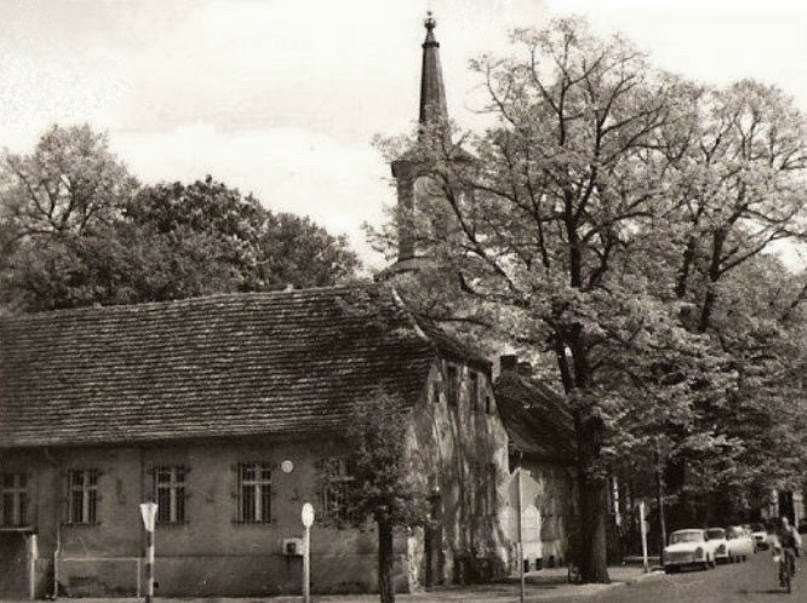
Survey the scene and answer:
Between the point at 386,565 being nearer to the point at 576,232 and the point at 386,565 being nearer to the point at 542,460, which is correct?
the point at 576,232

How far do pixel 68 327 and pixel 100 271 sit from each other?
44.5 feet

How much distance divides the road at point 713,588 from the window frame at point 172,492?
37.9ft

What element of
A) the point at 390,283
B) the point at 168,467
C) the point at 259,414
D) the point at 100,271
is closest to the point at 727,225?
the point at 390,283

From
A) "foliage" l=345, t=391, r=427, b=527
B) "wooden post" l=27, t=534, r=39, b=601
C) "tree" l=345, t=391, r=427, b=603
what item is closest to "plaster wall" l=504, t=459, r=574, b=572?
"tree" l=345, t=391, r=427, b=603

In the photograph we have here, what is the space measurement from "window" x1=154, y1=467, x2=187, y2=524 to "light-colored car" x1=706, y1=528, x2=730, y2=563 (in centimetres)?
1828

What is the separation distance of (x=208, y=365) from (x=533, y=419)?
61.4ft

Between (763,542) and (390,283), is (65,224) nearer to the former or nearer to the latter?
(390,283)

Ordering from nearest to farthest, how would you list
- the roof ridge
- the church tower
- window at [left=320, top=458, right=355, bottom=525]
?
window at [left=320, top=458, right=355, bottom=525] → the church tower → the roof ridge

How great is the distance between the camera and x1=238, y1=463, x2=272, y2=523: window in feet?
104

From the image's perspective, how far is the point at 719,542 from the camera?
4150 cm

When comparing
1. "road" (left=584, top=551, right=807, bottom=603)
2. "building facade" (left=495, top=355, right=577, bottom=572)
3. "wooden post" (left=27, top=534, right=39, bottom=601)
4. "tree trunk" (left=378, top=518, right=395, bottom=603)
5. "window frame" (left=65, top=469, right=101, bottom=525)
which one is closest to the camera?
"tree trunk" (left=378, top=518, right=395, bottom=603)

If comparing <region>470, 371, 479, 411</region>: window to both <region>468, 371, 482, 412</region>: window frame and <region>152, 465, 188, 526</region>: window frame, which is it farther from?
<region>152, 465, 188, 526</region>: window frame

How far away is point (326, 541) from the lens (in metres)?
31.0

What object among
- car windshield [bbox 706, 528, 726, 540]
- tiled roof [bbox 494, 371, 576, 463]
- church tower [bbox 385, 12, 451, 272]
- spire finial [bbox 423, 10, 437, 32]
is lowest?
car windshield [bbox 706, 528, 726, 540]
